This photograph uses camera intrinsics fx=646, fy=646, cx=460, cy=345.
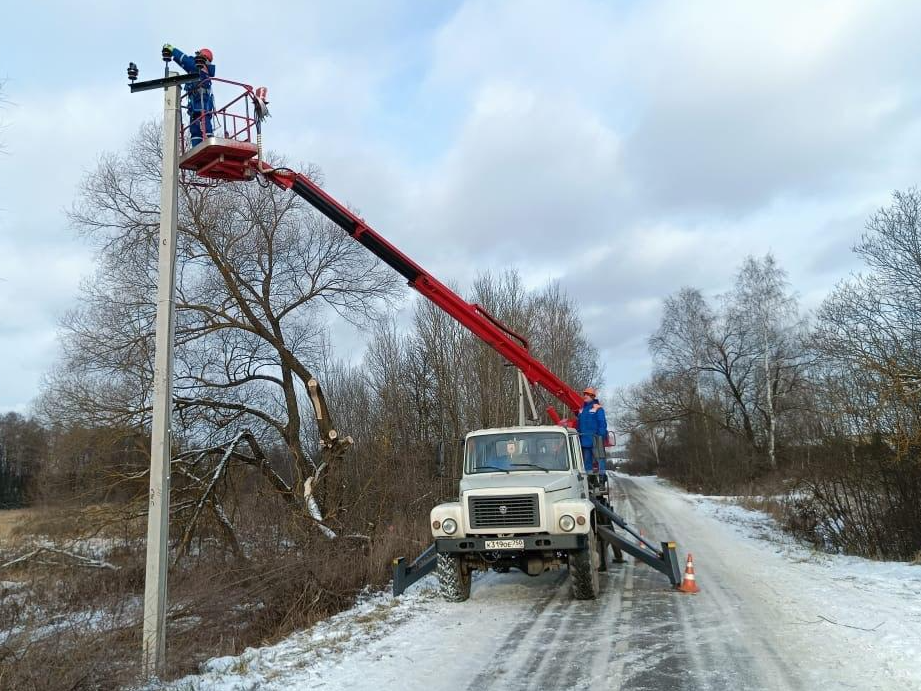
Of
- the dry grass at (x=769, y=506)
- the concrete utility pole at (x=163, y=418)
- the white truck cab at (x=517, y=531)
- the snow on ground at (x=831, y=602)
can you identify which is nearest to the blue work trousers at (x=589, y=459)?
the white truck cab at (x=517, y=531)

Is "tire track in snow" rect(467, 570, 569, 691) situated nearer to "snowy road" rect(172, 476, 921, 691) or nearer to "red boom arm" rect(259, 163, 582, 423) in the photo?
"snowy road" rect(172, 476, 921, 691)

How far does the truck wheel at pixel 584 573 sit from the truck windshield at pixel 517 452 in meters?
1.48

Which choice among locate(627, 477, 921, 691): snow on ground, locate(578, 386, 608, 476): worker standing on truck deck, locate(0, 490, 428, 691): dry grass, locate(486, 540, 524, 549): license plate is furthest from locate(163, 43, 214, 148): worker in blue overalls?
locate(627, 477, 921, 691): snow on ground

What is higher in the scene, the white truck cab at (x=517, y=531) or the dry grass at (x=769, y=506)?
the white truck cab at (x=517, y=531)

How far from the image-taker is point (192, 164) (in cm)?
822

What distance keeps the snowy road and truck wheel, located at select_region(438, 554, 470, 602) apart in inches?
6.7

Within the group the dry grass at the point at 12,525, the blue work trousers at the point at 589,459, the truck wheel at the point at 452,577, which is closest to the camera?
the truck wheel at the point at 452,577

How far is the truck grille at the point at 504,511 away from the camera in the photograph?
8508mm

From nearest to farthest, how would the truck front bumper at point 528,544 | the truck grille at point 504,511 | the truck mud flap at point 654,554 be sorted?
the truck front bumper at point 528,544 → the truck grille at point 504,511 → the truck mud flap at point 654,554

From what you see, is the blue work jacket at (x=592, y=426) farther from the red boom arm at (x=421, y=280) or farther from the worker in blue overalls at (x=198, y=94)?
the worker in blue overalls at (x=198, y=94)

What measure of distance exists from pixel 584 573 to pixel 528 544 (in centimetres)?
85

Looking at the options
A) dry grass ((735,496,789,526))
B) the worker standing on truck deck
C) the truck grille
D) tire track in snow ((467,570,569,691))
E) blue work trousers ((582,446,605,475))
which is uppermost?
the worker standing on truck deck

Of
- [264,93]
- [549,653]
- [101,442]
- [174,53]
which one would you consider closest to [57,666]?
[549,653]

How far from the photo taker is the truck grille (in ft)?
27.9
